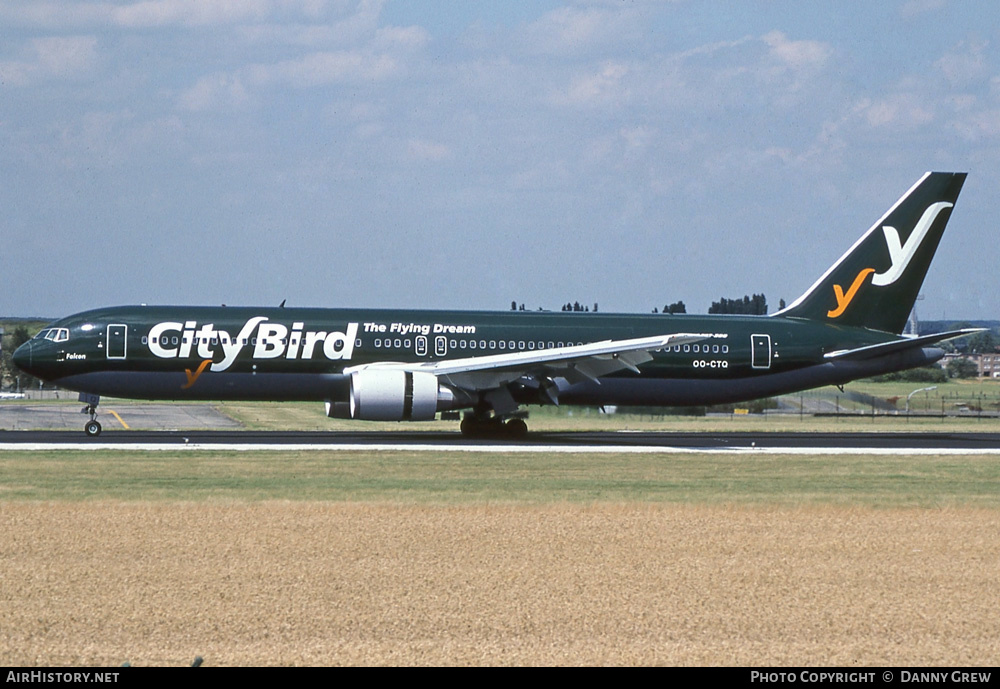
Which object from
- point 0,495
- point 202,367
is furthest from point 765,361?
point 0,495

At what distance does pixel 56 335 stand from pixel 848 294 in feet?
87.2

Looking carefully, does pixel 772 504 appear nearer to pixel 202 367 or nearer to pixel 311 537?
pixel 311 537

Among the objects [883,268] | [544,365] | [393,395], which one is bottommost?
[393,395]

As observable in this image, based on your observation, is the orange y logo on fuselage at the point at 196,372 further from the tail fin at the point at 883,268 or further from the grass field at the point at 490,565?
the tail fin at the point at 883,268

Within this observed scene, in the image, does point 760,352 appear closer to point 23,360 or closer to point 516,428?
point 516,428

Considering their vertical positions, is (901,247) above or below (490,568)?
above

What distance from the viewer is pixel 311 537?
18.2 metres

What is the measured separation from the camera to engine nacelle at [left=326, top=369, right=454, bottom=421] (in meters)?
35.2

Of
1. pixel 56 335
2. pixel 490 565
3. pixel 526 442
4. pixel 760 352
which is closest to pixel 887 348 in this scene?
pixel 760 352

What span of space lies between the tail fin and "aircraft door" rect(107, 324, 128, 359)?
22.2 metres

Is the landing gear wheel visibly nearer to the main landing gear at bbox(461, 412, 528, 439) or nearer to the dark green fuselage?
the main landing gear at bbox(461, 412, 528, 439)

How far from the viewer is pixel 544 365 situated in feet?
122
